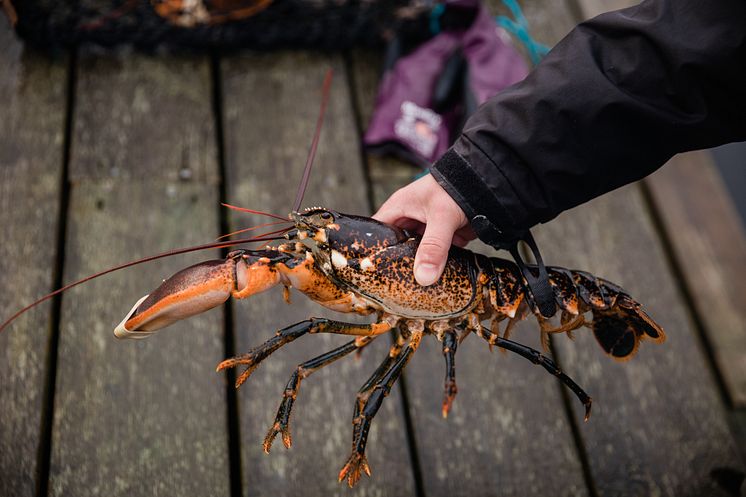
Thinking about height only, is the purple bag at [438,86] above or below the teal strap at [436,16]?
below

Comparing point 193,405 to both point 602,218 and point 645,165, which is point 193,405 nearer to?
point 645,165

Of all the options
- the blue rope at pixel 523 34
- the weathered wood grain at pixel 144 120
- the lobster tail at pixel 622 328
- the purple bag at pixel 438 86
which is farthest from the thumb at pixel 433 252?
the blue rope at pixel 523 34

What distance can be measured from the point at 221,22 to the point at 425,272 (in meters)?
1.70

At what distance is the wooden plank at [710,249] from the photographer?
278 cm

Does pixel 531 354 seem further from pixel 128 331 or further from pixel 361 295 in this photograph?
pixel 128 331

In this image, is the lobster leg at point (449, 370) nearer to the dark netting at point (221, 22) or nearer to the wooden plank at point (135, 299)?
the wooden plank at point (135, 299)

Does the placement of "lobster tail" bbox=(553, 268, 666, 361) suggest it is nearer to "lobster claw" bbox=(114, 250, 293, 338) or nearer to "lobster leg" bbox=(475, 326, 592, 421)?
"lobster leg" bbox=(475, 326, 592, 421)

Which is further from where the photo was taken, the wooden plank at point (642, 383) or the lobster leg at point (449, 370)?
the wooden plank at point (642, 383)

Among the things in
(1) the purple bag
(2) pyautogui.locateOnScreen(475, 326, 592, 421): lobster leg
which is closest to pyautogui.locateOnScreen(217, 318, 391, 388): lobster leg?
(2) pyautogui.locateOnScreen(475, 326, 592, 421): lobster leg

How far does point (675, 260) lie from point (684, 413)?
74 centimetres

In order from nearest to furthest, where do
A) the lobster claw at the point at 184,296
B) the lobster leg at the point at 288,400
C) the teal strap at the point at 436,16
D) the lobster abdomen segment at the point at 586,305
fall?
the lobster claw at the point at 184,296
the lobster leg at the point at 288,400
the lobster abdomen segment at the point at 586,305
the teal strap at the point at 436,16

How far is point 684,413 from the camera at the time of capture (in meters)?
2.50

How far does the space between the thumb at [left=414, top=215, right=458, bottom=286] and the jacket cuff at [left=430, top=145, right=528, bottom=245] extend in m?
0.07

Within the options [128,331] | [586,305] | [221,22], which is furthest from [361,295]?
[221,22]
